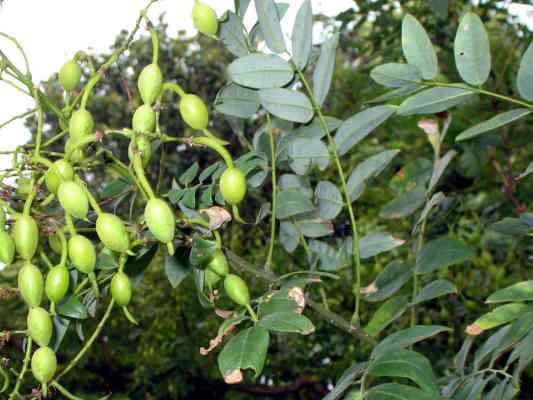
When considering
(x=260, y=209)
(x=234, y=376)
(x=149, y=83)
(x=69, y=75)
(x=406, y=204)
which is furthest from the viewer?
(x=406, y=204)

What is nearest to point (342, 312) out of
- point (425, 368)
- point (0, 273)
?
point (0, 273)

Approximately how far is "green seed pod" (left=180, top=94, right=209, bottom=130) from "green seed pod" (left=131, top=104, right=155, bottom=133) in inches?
2.7

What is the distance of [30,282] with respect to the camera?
2.42ft

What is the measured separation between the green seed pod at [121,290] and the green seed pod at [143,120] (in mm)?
159

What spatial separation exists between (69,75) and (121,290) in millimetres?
266

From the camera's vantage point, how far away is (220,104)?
96 cm

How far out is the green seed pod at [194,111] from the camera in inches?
31.9

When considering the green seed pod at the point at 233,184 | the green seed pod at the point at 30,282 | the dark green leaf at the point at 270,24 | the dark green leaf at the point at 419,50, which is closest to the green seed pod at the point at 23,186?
the green seed pod at the point at 30,282

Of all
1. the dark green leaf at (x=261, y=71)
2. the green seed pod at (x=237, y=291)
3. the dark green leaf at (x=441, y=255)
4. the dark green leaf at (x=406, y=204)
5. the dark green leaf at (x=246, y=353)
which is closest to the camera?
the dark green leaf at (x=246, y=353)

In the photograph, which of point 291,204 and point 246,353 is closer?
point 246,353

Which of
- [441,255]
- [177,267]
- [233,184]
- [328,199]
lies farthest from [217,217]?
[441,255]

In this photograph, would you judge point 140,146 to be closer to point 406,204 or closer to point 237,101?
point 237,101

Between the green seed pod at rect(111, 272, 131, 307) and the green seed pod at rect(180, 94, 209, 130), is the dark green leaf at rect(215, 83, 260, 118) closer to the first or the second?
the green seed pod at rect(180, 94, 209, 130)

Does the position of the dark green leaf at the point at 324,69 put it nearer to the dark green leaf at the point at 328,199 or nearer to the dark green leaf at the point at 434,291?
the dark green leaf at the point at 328,199
